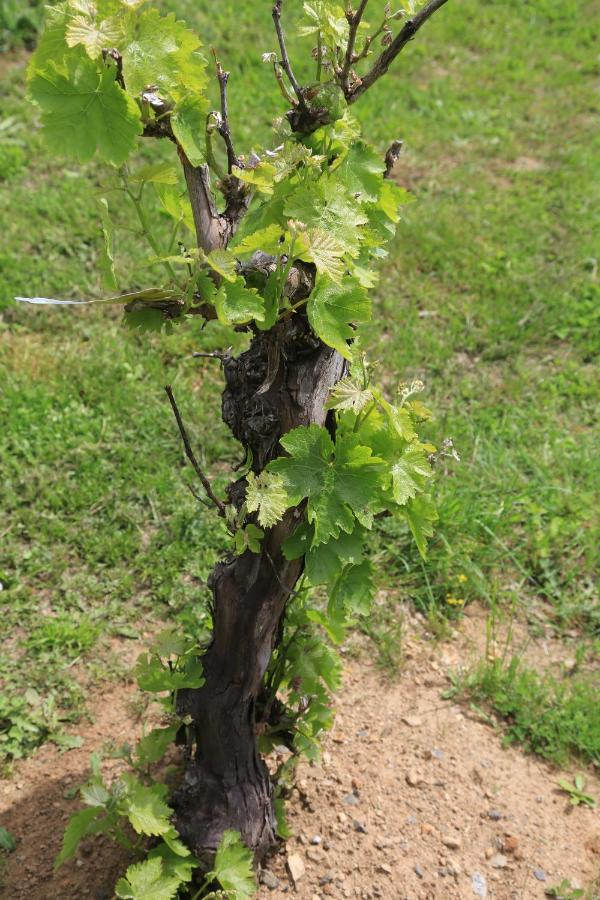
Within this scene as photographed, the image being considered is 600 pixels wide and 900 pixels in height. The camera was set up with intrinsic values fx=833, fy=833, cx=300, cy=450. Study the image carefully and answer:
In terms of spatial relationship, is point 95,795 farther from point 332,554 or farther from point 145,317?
point 145,317

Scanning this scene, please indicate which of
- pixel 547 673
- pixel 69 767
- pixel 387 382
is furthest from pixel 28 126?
pixel 547 673

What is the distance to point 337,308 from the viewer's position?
179 centimetres

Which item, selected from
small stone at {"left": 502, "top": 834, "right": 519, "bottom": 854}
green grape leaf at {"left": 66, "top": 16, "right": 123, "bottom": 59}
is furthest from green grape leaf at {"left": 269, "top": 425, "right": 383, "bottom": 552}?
small stone at {"left": 502, "top": 834, "right": 519, "bottom": 854}

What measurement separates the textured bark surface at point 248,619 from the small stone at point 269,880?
129mm

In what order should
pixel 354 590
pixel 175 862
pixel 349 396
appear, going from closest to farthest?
pixel 349 396
pixel 354 590
pixel 175 862

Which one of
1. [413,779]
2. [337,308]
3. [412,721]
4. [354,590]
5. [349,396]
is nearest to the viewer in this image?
[337,308]

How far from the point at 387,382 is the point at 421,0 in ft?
9.96

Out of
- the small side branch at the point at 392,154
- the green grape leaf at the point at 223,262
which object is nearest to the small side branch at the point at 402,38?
the small side branch at the point at 392,154

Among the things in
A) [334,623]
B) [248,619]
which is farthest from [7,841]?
[334,623]

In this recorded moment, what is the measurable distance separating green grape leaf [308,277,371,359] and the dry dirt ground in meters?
1.83

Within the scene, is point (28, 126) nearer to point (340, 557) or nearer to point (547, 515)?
point (547, 515)

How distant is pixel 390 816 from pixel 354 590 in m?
1.16

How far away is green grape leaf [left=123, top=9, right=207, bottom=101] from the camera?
1.51 m

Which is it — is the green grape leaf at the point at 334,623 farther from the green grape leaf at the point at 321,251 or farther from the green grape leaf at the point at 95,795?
the green grape leaf at the point at 321,251
